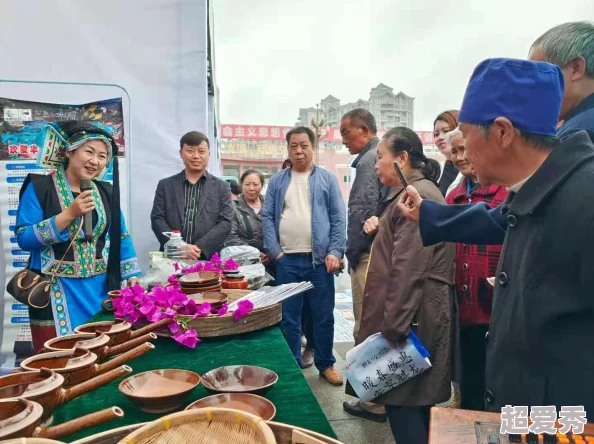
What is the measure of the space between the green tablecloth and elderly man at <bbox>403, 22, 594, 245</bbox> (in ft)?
2.32

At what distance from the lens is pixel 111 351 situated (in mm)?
1270

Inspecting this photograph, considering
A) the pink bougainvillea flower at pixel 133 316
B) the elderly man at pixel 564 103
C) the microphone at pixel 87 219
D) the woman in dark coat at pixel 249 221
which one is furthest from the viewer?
the woman in dark coat at pixel 249 221

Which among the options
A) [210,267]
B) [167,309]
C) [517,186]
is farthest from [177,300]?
[517,186]

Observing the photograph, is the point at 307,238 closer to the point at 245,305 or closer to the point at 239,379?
the point at 245,305

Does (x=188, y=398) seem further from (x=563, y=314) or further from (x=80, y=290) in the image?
(x=80, y=290)

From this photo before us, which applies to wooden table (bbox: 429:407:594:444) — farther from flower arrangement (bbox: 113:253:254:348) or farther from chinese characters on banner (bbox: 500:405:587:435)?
flower arrangement (bbox: 113:253:254:348)

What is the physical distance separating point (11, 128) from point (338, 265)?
2771mm

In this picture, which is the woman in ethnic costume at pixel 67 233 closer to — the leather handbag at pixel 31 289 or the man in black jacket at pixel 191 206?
the leather handbag at pixel 31 289

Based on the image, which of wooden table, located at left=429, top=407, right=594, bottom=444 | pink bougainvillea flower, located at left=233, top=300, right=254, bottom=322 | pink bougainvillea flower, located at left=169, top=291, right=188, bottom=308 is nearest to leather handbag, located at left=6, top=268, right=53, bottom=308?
pink bougainvillea flower, located at left=169, top=291, right=188, bottom=308

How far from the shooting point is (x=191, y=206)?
3127mm

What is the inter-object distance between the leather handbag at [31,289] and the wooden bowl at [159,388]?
4.26 feet

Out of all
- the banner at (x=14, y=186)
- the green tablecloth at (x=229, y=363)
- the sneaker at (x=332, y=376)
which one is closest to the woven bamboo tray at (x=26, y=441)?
the green tablecloth at (x=229, y=363)

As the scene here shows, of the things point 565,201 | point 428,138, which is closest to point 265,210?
point 565,201

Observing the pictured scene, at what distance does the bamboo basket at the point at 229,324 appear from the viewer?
5.25 feet
